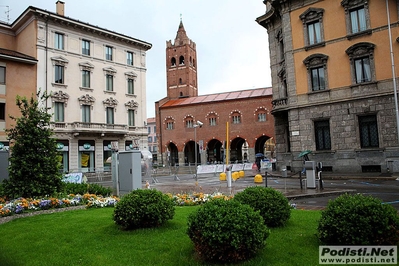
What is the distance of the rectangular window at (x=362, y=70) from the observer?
73.6 feet

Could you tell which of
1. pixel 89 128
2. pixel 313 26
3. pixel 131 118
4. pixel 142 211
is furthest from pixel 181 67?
pixel 142 211

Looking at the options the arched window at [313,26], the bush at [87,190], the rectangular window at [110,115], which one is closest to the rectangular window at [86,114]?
the rectangular window at [110,115]

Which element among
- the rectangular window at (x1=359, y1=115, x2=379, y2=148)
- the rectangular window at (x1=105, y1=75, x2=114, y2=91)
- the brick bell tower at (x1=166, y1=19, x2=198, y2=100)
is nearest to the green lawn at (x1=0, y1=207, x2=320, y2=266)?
the rectangular window at (x1=359, y1=115, x2=379, y2=148)

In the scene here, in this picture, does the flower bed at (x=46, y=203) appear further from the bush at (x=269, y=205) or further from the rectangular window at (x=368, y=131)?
the rectangular window at (x=368, y=131)

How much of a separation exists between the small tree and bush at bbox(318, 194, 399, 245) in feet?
31.5

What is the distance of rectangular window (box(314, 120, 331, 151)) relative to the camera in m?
24.0

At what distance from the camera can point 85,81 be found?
117 ft

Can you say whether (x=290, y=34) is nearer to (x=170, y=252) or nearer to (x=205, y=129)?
(x=170, y=252)

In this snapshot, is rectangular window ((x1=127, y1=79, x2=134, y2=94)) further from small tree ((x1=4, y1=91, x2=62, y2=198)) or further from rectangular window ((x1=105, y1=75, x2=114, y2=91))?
small tree ((x1=4, y1=91, x2=62, y2=198))

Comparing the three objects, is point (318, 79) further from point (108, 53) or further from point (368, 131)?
point (108, 53)

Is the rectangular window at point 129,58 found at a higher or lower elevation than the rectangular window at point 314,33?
higher

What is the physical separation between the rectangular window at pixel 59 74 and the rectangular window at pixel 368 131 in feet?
94.9

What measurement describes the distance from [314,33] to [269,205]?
22430 mm

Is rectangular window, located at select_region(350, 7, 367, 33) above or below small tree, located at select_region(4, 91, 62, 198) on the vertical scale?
above
